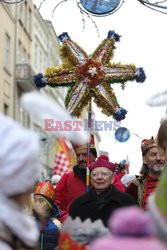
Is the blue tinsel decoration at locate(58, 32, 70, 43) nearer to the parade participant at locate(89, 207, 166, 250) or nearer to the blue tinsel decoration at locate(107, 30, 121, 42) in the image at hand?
the blue tinsel decoration at locate(107, 30, 121, 42)

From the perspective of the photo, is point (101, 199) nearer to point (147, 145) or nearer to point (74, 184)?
point (147, 145)

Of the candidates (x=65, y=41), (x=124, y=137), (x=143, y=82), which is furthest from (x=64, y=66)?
(x=124, y=137)

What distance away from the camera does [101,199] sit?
172 inches

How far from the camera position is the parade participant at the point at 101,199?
13.4 ft

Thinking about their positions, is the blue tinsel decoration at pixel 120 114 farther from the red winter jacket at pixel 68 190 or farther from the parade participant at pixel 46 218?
the parade participant at pixel 46 218

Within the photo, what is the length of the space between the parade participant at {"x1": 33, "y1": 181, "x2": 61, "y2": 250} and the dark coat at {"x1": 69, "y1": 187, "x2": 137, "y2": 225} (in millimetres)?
954

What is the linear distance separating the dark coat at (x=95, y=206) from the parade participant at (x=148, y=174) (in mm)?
311

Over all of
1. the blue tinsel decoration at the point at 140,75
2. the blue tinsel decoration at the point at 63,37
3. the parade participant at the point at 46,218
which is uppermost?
the blue tinsel decoration at the point at 63,37

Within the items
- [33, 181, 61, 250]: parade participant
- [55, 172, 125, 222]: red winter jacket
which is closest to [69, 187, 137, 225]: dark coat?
[33, 181, 61, 250]: parade participant

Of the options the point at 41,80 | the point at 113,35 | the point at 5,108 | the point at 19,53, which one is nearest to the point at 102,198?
the point at 41,80

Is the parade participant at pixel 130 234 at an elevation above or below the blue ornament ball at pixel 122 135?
below

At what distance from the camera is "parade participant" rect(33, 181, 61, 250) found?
211 inches

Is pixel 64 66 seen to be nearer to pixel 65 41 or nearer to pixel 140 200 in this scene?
pixel 65 41

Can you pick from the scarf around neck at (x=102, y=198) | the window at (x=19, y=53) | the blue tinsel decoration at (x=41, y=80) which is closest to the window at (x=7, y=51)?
the window at (x=19, y=53)
